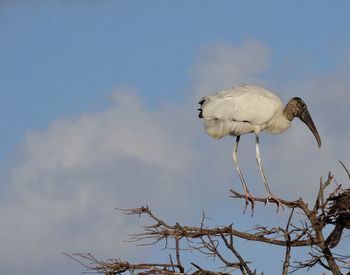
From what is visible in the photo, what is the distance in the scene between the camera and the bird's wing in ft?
51.5

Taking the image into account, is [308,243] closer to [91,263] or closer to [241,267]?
[241,267]

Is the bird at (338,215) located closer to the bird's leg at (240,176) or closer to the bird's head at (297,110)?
the bird's leg at (240,176)

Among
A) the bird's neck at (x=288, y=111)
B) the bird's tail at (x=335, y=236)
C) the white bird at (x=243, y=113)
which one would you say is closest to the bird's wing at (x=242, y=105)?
the white bird at (x=243, y=113)

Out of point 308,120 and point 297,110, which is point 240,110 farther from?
point 308,120

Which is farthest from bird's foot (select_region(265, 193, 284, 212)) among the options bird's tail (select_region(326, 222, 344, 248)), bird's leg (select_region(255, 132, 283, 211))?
bird's tail (select_region(326, 222, 344, 248))

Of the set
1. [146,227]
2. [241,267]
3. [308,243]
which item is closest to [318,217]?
[308,243]

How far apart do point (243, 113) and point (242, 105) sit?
0.45 feet

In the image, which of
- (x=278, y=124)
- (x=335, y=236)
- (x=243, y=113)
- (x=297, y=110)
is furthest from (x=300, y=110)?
(x=335, y=236)

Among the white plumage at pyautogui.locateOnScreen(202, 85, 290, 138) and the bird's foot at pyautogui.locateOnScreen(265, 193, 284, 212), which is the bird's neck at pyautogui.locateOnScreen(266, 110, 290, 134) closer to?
the white plumage at pyautogui.locateOnScreen(202, 85, 290, 138)

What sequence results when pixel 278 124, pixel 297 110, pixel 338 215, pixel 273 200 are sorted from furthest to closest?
pixel 297 110 < pixel 278 124 < pixel 273 200 < pixel 338 215

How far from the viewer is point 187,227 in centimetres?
1163

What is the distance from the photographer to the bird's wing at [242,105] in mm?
15703

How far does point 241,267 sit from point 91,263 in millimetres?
1670

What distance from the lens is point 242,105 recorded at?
16062 mm
